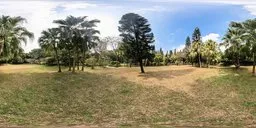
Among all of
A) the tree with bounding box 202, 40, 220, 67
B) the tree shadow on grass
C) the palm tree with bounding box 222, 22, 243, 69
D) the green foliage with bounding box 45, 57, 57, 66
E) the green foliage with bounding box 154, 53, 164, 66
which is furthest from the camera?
the green foliage with bounding box 154, 53, 164, 66

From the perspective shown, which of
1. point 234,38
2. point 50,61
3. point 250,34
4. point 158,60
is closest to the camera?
point 250,34

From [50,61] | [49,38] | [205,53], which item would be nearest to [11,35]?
[49,38]

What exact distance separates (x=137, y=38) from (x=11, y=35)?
18.6 meters

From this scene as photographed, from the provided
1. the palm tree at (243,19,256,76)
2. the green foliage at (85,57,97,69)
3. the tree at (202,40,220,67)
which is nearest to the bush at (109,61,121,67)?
the green foliage at (85,57,97,69)

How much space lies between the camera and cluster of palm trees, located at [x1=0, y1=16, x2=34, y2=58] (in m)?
42.0

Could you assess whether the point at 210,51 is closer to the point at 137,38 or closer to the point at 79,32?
the point at 137,38

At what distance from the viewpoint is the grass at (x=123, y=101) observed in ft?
93.6

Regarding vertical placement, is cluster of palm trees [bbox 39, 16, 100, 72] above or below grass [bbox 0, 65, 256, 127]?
above

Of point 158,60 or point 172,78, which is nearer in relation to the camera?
point 172,78

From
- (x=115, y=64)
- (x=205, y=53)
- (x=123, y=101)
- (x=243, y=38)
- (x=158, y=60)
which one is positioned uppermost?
(x=243, y=38)

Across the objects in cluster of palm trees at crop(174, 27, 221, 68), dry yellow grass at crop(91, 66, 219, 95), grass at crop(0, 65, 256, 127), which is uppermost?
cluster of palm trees at crop(174, 27, 221, 68)

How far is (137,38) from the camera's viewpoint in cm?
5594

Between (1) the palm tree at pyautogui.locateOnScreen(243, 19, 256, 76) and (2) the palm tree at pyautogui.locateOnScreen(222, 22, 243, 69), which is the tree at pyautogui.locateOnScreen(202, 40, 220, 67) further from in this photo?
(1) the palm tree at pyautogui.locateOnScreen(243, 19, 256, 76)

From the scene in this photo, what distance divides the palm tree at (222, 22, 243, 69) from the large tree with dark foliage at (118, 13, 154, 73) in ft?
36.7
